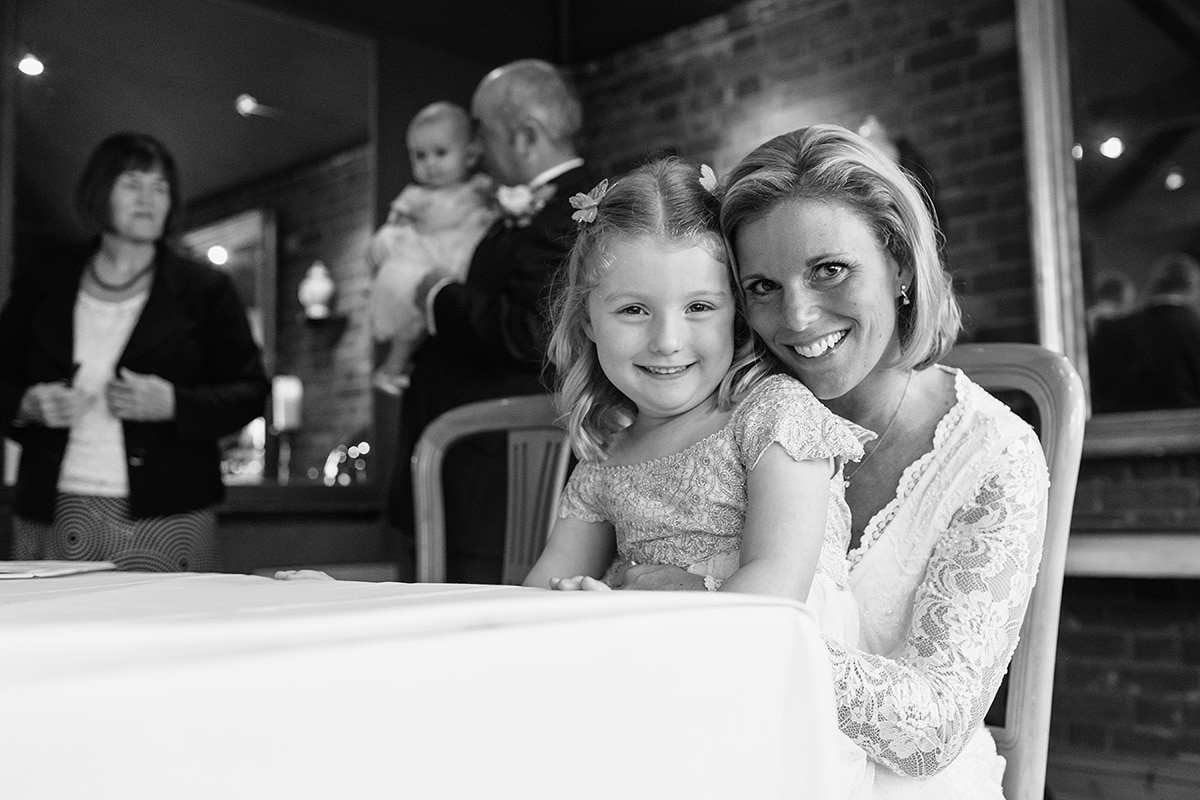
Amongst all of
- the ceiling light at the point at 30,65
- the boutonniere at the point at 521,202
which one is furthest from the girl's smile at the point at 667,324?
the ceiling light at the point at 30,65

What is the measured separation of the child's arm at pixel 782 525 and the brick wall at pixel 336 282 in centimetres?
389

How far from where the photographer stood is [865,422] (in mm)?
1406

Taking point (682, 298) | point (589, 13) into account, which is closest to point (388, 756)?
point (682, 298)

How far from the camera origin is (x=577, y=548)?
1396 mm

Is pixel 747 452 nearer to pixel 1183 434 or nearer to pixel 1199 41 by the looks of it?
pixel 1183 434

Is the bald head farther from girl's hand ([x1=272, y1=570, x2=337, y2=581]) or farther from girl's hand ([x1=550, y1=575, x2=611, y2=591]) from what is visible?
girl's hand ([x1=550, y1=575, x2=611, y2=591])

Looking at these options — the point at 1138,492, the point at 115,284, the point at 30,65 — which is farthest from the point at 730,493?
the point at 30,65

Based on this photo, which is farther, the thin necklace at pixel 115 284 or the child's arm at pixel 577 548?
the thin necklace at pixel 115 284

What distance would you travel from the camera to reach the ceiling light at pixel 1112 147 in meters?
3.74

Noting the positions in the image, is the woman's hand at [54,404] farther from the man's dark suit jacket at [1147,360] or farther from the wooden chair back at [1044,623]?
the man's dark suit jacket at [1147,360]

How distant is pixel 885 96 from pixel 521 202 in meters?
2.27

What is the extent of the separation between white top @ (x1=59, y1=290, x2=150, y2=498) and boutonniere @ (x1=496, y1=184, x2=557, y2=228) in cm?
83

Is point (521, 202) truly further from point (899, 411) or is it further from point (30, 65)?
point (30, 65)

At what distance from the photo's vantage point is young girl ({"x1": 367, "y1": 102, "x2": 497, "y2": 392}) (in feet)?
10.8
